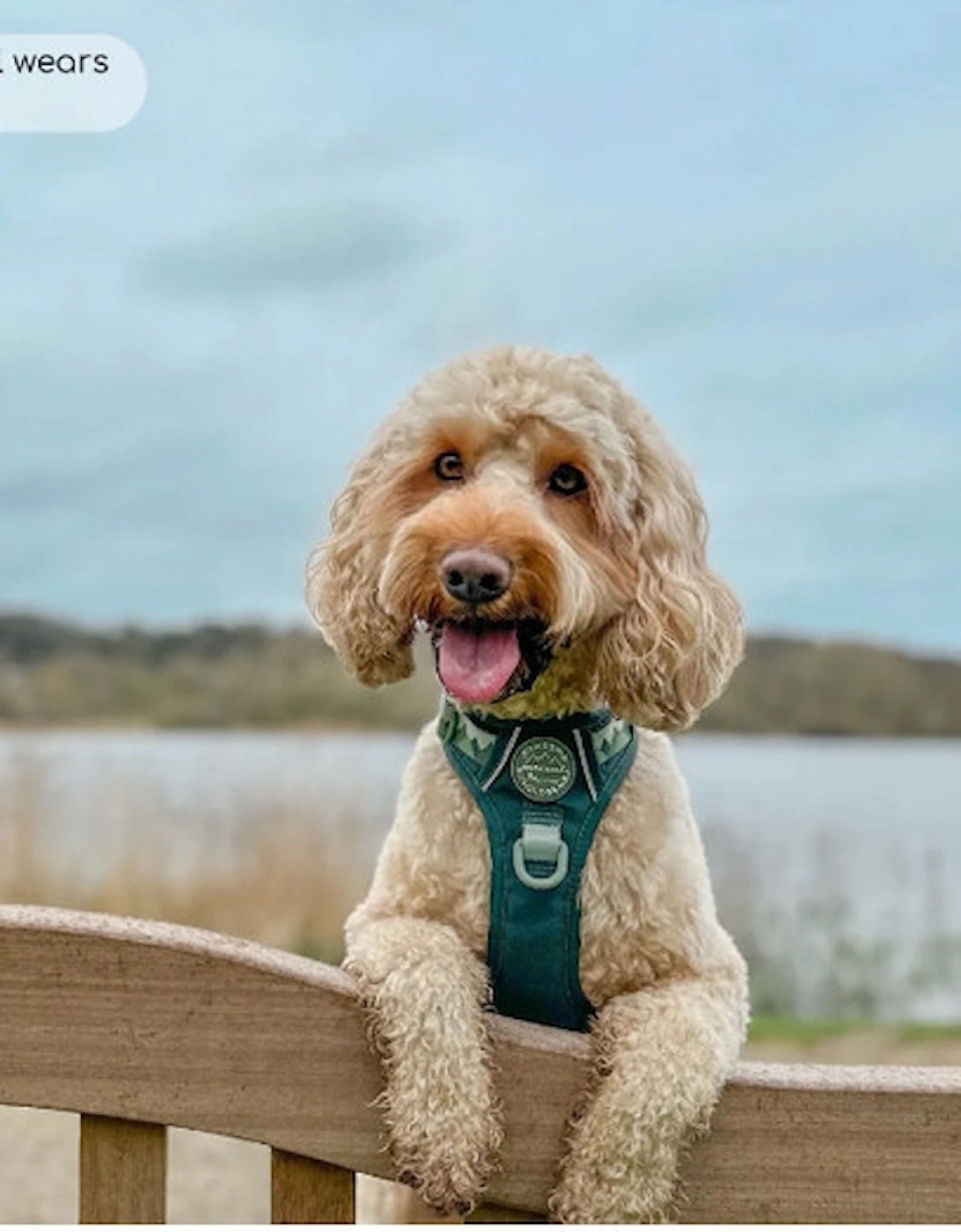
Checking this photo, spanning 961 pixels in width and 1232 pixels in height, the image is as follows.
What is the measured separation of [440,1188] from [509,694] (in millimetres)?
343

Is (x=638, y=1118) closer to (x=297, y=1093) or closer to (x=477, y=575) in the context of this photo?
(x=297, y=1093)

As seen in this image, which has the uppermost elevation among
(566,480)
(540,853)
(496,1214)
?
(566,480)

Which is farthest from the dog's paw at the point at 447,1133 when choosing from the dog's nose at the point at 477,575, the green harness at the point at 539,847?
the dog's nose at the point at 477,575

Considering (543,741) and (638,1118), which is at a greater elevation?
(543,741)

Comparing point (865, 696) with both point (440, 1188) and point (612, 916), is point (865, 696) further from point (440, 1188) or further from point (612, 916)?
point (440, 1188)

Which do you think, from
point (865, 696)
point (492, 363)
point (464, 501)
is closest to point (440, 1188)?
point (464, 501)

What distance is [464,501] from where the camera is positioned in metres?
1.23

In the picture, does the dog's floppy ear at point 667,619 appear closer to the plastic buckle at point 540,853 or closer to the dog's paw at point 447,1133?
the plastic buckle at point 540,853

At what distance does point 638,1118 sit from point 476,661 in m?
0.33

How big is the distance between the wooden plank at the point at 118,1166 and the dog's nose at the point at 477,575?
16.9 inches

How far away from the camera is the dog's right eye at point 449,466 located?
4.25ft

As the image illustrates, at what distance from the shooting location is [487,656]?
1.22m

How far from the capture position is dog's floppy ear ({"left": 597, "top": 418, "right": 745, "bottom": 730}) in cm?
126

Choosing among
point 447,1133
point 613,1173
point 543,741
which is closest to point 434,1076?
point 447,1133
